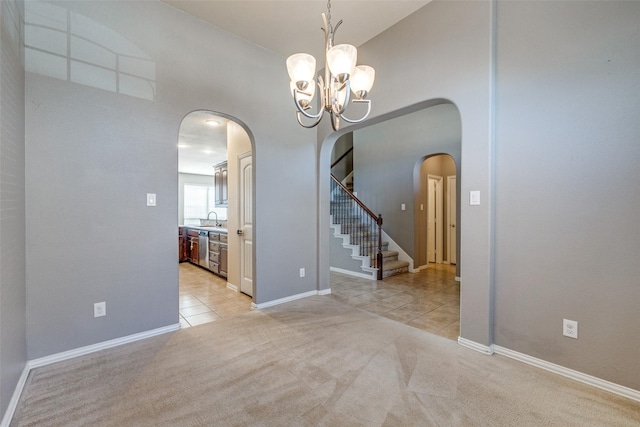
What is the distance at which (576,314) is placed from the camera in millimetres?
1982

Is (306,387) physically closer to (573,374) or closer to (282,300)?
(282,300)

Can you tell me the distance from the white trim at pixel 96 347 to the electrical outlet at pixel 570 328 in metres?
3.34

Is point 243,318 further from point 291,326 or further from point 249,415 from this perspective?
point 249,415

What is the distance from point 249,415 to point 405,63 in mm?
3285

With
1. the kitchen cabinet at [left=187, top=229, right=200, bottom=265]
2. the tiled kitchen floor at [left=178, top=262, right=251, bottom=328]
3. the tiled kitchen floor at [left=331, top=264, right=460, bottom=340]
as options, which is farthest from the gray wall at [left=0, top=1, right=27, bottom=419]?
the kitchen cabinet at [left=187, top=229, right=200, bottom=265]

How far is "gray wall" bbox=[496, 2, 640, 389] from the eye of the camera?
1799 millimetres

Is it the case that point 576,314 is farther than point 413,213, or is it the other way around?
point 413,213

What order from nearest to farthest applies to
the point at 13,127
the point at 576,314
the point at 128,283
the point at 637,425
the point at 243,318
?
the point at 637,425 → the point at 13,127 → the point at 576,314 → the point at 128,283 → the point at 243,318

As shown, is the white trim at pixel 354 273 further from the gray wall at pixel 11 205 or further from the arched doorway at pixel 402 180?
the gray wall at pixel 11 205

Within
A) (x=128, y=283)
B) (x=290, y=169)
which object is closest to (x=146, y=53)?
(x=290, y=169)

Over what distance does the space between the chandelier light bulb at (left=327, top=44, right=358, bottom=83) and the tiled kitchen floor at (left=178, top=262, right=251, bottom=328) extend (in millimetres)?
2752

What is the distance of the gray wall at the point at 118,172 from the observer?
216cm

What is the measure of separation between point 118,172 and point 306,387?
2.36 m

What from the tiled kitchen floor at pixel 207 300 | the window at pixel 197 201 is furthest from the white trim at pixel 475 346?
the window at pixel 197 201
